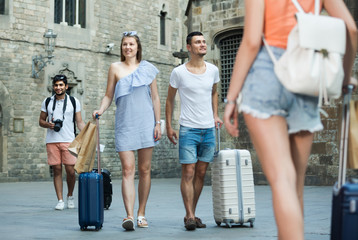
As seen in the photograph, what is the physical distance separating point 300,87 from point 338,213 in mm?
621

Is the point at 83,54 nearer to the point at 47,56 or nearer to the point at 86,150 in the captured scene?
the point at 47,56

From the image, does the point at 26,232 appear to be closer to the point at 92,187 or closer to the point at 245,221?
the point at 92,187

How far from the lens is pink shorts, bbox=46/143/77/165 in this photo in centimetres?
962

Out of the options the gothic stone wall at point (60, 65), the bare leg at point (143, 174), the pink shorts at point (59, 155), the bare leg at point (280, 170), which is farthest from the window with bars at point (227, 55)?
the bare leg at point (280, 170)

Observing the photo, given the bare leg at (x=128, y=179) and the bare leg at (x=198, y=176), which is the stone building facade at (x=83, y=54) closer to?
the bare leg at (x=198, y=176)

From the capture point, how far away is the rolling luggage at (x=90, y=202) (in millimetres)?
6684

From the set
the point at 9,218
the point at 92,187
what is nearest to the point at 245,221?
the point at 92,187

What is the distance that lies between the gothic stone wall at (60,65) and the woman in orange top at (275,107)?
60.3 feet

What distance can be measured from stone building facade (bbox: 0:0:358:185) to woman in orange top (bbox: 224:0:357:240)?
11999 millimetres

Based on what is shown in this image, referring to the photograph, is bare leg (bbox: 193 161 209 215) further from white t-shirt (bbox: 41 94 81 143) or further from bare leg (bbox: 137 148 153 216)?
white t-shirt (bbox: 41 94 81 143)

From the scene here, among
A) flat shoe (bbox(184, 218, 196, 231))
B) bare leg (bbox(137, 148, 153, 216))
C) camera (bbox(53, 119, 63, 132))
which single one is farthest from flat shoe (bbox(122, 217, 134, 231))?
camera (bbox(53, 119, 63, 132))

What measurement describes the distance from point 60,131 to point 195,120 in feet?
11.1

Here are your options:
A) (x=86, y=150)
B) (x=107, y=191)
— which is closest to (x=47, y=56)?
(x=107, y=191)

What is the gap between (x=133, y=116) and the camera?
6.88 metres
